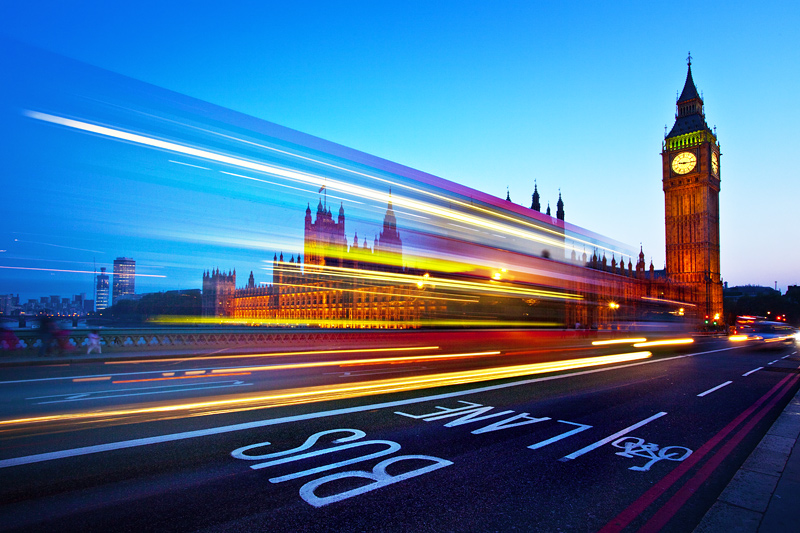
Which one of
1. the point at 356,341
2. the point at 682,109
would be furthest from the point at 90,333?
the point at 682,109

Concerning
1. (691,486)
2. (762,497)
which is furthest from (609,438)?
(762,497)

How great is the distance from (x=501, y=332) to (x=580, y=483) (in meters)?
13.1

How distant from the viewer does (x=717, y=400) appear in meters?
10.1

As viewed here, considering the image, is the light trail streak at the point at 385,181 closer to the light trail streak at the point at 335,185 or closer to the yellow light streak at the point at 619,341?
the light trail streak at the point at 335,185

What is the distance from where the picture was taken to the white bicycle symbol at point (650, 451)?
5.94 metres

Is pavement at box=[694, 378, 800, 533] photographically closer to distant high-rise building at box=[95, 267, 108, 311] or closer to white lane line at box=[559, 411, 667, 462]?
white lane line at box=[559, 411, 667, 462]

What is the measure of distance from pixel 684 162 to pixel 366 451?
131 meters

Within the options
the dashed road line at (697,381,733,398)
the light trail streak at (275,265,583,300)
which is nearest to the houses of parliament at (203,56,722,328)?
the light trail streak at (275,265,583,300)

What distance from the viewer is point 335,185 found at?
12.5 meters

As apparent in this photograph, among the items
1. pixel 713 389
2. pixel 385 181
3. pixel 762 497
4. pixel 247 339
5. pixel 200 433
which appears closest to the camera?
pixel 762 497

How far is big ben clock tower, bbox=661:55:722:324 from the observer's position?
Result: 105m

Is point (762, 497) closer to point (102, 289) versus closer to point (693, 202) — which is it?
point (102, 289)

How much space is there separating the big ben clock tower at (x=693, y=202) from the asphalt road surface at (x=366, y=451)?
113 metres

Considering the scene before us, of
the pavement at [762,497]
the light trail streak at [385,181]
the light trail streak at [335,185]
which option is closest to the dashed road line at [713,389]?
the pavement at [762,497]
